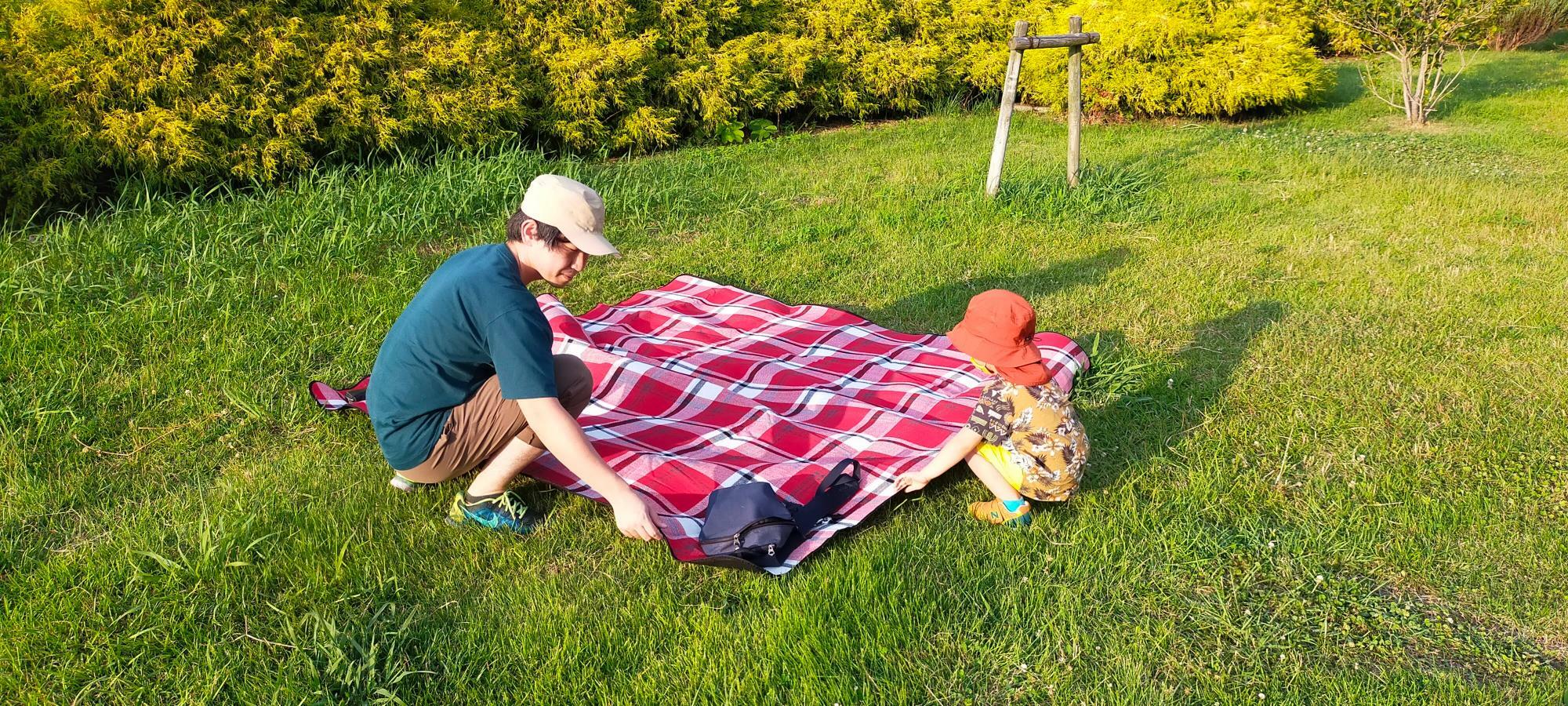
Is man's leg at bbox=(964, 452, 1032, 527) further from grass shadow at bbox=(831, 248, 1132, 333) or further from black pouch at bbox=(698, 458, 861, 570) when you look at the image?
grass shadow at bbox=(831, 248, 1132, 333)

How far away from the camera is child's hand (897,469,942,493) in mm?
3705

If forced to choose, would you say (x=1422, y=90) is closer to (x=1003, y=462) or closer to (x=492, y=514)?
(x=1003, y=462)

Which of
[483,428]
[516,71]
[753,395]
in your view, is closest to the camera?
[483,428]

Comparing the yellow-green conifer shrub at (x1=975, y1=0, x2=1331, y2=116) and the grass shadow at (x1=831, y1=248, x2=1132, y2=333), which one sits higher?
the yellow-green conifer shrub at (x1=975, y1=0, x2=1331, y2=116)

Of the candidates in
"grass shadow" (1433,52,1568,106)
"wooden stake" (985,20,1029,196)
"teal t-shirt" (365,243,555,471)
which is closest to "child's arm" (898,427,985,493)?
"teal t-shirt" (365,243,555,471)

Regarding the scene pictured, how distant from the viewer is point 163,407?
4531 mm

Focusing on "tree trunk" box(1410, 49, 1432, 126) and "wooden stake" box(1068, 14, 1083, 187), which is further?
"tree trunk" box(1410, 49, 1432, 126)

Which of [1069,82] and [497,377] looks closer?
[497,377]

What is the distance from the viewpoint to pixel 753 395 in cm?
483

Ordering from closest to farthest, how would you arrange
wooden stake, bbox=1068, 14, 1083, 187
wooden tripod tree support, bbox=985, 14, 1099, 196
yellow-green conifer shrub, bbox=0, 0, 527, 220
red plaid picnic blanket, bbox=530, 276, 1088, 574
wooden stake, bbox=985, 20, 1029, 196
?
red plaid picnic blanket, bbox=530, 276, 1088, 574 → yellow-green conifer shrub, bbox=0, 0, 527, 220 → wooden tripod tree support, bbox=985, 14, 1099, 196 → wooden stake, bbox=985, 20, 1029, 196 → wooden stake, bbox=1068, 14, 1083, 187

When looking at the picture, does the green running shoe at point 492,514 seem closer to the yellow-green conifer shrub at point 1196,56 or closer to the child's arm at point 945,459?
the child's arm at point 945,459

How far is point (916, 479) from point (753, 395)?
4.19ft

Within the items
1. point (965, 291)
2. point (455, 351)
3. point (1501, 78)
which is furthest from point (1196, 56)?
point (455, 351)

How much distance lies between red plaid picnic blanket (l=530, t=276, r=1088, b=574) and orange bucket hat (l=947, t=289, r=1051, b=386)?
639 millimetres
